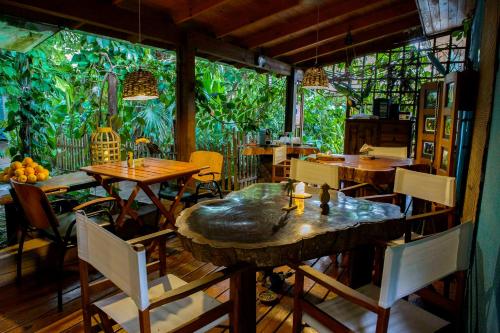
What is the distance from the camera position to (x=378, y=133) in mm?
6203

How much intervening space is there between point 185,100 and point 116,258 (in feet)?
10.6

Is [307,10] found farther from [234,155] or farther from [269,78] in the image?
[269,78]

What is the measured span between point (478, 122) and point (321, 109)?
23.0 feet

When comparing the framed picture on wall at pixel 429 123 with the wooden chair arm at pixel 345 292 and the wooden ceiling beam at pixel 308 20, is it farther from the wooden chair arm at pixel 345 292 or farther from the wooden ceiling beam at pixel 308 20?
the wooden chair arm at pixel 345 292

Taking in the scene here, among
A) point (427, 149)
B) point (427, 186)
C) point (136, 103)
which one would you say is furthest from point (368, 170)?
point (136, 103)

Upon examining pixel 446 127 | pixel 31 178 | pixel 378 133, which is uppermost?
pixel 446 127

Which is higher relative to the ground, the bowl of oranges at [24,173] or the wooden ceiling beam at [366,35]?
the wooden ceiling beam at [366,35]

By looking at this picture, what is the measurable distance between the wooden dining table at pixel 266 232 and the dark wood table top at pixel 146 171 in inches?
35.9

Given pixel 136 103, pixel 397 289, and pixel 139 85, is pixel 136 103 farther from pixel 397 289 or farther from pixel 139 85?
pixel 397 289

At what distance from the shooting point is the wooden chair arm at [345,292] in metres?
1.31

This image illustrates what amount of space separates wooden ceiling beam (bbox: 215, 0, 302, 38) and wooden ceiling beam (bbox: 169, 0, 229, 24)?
25.5 inches

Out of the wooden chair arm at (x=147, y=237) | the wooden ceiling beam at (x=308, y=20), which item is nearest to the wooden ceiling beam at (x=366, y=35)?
the wooden ceiling beam at (x=308, y=20)

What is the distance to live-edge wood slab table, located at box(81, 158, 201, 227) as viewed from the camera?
2.90 m

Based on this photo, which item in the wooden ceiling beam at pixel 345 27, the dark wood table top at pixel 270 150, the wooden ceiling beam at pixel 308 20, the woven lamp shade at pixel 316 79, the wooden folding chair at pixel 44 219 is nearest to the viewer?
the wooden folding chair at pixel 44 219
